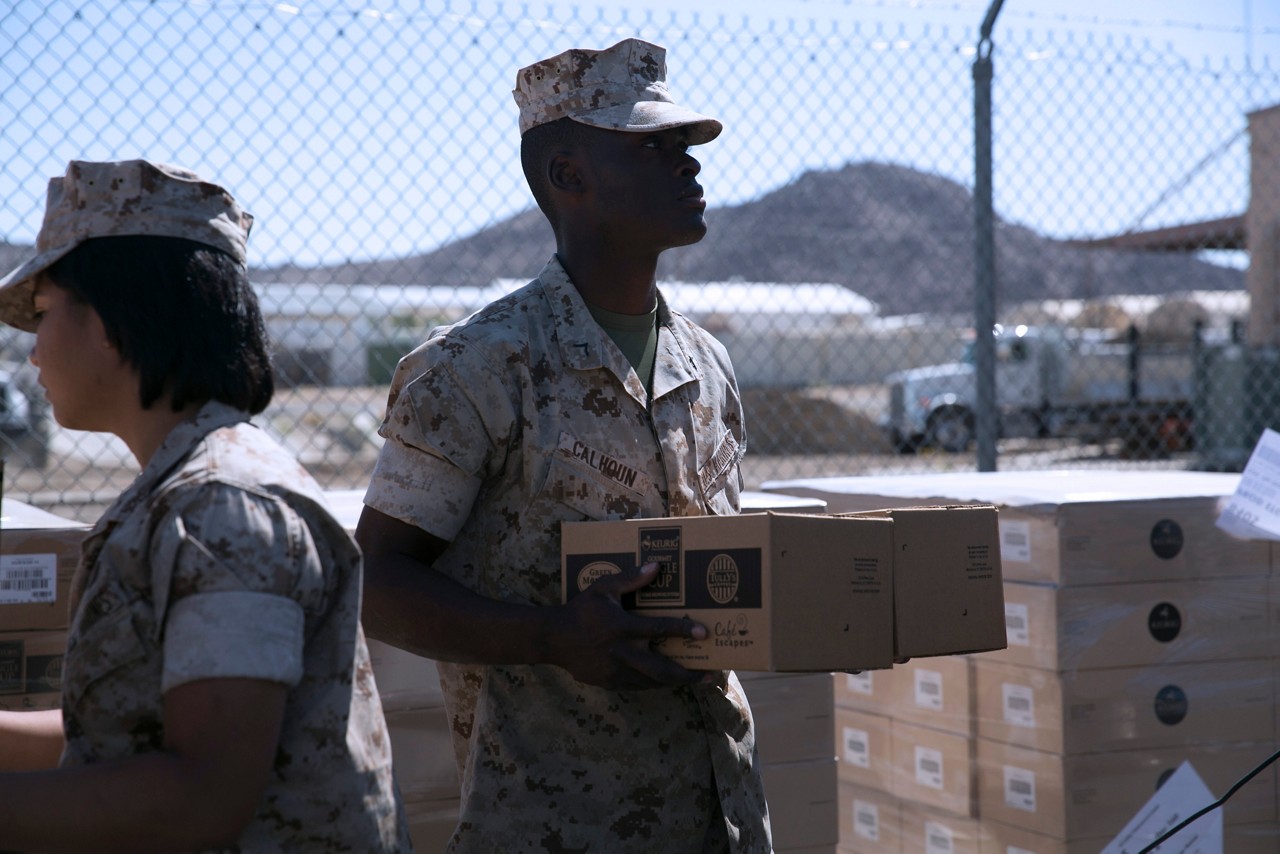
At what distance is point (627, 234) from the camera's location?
2.00 meters

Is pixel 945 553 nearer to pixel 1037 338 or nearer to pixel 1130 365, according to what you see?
pixel 1130 365

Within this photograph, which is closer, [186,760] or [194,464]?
[186,760]

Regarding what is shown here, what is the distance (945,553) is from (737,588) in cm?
41

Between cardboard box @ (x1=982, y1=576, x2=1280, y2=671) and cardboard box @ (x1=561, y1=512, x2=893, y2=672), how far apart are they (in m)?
1.50

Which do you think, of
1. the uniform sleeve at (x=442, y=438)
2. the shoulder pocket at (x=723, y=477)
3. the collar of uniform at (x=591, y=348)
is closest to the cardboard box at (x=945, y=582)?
the shoulder pocket at (x=723, y=477)

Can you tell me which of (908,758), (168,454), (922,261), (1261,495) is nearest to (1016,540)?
(1261,495)

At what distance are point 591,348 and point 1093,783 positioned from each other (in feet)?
6.56

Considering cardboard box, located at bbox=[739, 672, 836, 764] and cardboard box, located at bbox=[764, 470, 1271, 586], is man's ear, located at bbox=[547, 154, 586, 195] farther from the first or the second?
cardboard box, located at bbox=[764, 470, 1271, 586]

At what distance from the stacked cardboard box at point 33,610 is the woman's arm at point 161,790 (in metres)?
1.32

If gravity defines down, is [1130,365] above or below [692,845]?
above

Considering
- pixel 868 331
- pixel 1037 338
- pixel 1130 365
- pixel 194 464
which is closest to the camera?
pixel 194 464

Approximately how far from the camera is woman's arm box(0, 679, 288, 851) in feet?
3.79

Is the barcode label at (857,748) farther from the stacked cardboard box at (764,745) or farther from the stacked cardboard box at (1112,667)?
the stacked cardboard box at (764,745)

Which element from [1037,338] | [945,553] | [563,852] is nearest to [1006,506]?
[945,553]
